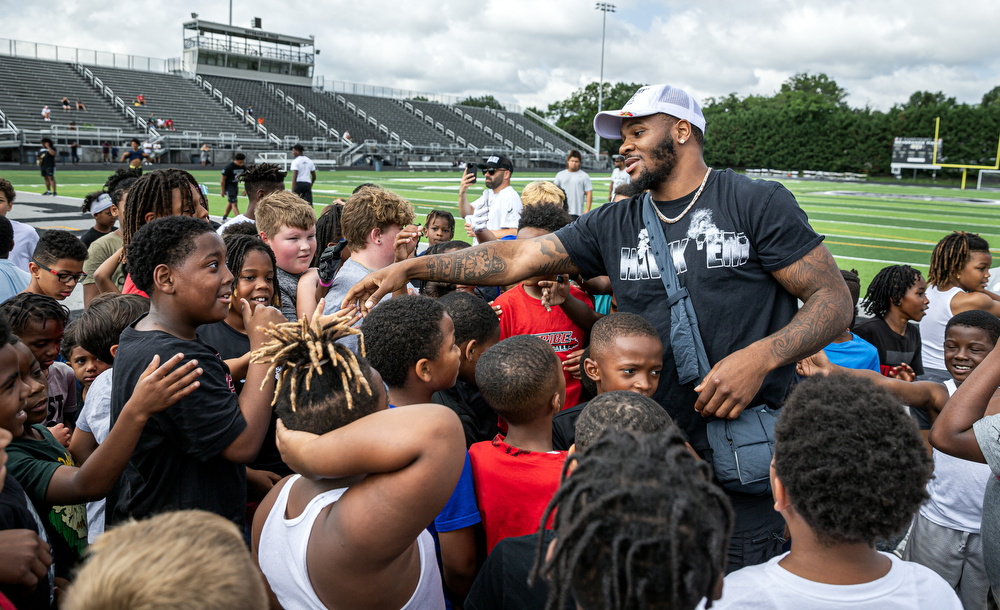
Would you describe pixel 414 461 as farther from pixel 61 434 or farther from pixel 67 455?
pixel 61 434

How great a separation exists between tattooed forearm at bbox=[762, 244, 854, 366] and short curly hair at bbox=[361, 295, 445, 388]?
1.30 m

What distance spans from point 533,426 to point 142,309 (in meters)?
2.24

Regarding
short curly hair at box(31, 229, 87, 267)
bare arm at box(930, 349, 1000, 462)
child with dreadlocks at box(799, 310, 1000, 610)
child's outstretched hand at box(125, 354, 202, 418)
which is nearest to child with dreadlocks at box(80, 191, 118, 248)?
short curly hair at box(31, 229, 87, 267)

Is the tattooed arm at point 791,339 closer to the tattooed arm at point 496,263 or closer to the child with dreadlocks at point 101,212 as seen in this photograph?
the tattooed arm at point 496,263

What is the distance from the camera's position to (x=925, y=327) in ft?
18.5

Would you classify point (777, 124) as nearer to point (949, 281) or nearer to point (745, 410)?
point (949, 281)

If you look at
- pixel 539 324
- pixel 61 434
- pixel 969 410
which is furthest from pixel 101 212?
pixel 969 410

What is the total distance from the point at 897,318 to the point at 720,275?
3.41 m

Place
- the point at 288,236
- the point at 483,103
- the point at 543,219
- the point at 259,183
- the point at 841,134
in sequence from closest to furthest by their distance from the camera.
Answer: the point at 288,236
the point at 543,219
the point at 259,183
the point at 841,134
the point at 483,103

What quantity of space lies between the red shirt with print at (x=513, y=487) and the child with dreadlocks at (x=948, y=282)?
15.6ft

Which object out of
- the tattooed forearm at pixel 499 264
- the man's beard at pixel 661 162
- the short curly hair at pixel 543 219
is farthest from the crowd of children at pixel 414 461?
the short curly hair at pixel 543 219

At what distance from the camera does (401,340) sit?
2498mm

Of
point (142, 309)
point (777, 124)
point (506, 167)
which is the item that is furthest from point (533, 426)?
point (777, 124)

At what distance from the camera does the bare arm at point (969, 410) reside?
222 centimetres
